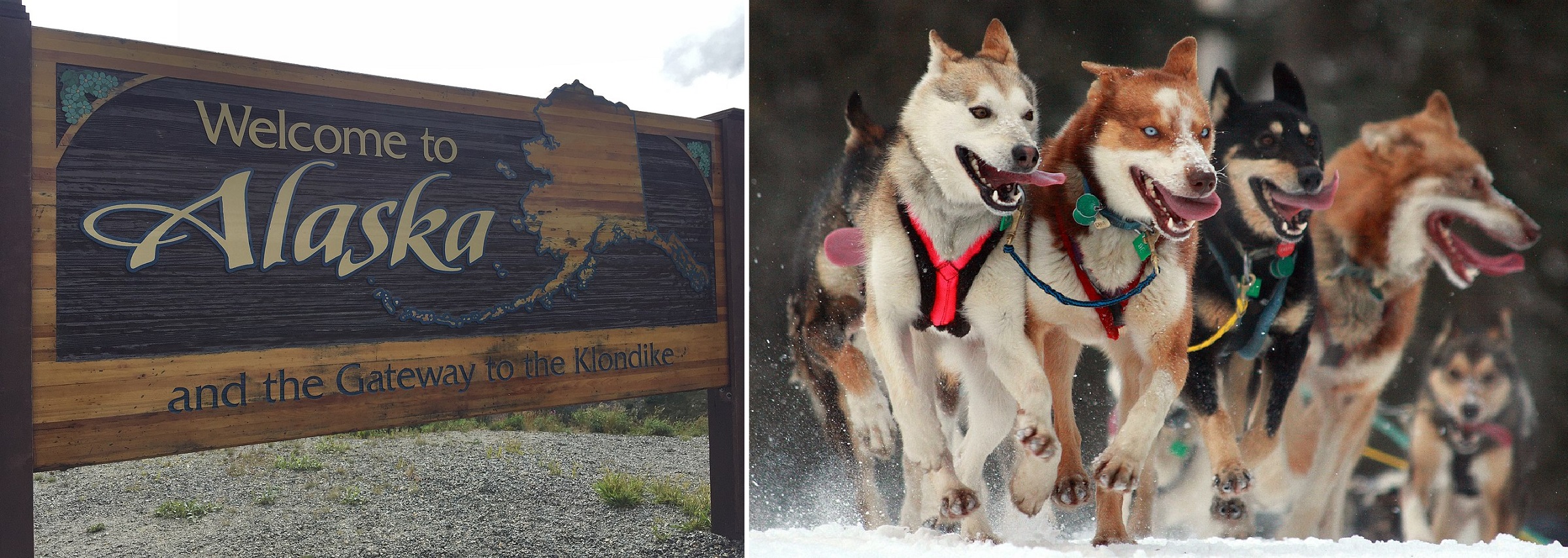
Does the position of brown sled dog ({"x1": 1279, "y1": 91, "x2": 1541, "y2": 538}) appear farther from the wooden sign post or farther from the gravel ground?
the gravel ground

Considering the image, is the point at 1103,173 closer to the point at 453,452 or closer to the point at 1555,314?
the point at 1555,314

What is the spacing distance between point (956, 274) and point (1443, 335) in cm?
146

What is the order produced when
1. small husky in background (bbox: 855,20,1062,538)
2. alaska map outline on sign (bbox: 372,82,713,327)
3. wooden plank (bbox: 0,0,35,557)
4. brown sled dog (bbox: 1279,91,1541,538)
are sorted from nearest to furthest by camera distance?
1. wooden plank (bbox: 0,0,35,557)
2. small husky in background (bbox: 855,20,1062,538)
3. brown sled dog (bbox: 1279,91,1541,538)
4. alaska map outline on sign (bbox: 372,82,713,327)

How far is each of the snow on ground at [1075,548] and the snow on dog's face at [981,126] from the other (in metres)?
0.94

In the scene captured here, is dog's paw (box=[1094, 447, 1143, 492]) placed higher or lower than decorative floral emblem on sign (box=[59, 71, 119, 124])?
lower

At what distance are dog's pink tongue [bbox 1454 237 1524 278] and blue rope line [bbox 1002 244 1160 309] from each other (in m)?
1.06

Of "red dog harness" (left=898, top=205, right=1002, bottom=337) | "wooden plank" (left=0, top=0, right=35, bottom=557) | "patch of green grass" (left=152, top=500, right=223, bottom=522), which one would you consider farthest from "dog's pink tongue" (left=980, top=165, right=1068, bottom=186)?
"patch of green grass" (left=152, top=500, right=223, bottom=522)

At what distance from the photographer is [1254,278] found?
260cm

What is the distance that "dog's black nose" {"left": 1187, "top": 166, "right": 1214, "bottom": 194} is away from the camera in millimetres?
2273

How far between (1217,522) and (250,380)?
266 centimetres

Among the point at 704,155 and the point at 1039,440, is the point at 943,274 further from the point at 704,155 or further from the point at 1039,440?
the point at 704,155

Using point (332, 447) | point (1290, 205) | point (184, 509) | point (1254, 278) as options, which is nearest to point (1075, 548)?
point (1254, 278)

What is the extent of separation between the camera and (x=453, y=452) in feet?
11.9

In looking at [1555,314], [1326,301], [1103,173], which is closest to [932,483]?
[1103,173]
